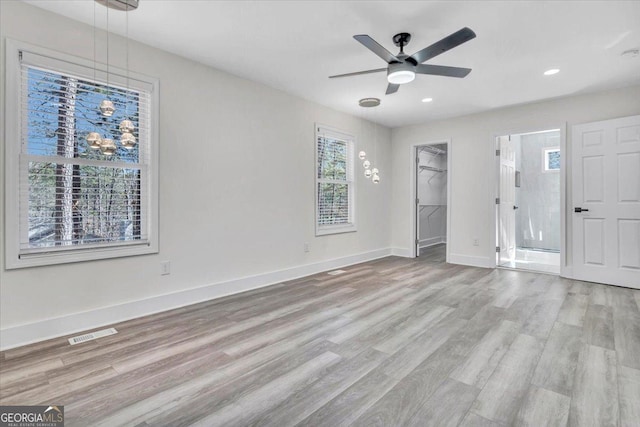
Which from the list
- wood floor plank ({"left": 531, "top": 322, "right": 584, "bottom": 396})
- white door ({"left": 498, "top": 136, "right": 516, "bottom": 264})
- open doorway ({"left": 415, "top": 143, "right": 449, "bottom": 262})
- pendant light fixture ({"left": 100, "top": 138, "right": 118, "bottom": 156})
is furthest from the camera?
open doorway ({"left": 415, "top": 143, "right": 449, "bottom": 262})

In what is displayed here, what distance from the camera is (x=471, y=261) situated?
219 inches

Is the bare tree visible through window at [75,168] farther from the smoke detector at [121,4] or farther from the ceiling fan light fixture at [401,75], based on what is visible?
the ceiling fan light fixture at [401,75]

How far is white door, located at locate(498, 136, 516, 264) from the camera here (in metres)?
5.52

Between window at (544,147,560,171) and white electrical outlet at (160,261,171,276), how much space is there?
26.3 ft

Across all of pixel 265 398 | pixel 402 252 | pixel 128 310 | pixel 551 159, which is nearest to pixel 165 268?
pixel 128 310

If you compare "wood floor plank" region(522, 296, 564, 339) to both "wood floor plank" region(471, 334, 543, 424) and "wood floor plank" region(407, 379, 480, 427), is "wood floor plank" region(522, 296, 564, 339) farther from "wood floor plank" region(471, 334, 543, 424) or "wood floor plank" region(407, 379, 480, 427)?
"wood floor plank" region(407, 379, 480, 427)

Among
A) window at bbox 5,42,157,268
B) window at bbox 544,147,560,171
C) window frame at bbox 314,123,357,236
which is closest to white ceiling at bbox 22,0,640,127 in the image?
window at bbox 5,42,157,268

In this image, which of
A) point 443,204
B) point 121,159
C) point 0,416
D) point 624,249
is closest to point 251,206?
point 121,159

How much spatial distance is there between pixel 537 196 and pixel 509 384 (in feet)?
22.5

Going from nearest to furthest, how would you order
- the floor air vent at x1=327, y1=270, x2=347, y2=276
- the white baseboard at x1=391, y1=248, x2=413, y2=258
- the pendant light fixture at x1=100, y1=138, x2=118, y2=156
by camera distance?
the pendant light fixture at x1=100, y1=138, x2=118, y2=156 → the floor air vent at x1=327, y1=270, x2=347, y2=276 → the white baseboard at x1=391, y1=248, x2=413, y2=258

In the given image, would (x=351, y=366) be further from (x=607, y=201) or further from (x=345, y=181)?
(x=607, y=201)

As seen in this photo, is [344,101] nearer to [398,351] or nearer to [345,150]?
Answer: [345,150]

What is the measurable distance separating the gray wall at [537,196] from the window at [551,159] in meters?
0.07

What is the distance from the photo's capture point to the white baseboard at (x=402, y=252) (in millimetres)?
6414
